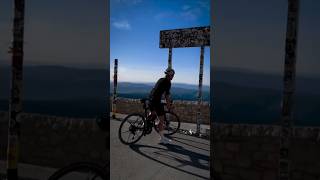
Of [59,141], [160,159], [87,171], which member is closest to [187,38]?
[160,159]

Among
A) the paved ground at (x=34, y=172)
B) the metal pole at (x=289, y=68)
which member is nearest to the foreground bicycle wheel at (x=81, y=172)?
the paved ground at (x=34, y=172)

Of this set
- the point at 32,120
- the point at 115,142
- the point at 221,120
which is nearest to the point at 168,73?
the point at 221,120

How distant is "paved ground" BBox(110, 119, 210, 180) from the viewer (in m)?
3.74

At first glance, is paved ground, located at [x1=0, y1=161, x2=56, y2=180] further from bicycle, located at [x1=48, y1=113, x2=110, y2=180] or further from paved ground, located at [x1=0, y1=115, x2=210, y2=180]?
bicycle, located at [x1=48, y1=113, x2=110, y2=180]

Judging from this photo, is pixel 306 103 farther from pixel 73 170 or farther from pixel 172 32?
pixel 73 170

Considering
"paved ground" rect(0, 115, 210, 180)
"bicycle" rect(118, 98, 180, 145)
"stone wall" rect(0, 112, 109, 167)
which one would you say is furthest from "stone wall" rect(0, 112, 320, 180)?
"bicycle" rect(118, 98, 180, 145)

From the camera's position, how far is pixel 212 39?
3.58 m

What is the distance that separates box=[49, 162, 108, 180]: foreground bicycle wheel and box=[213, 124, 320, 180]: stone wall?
41.9 inches

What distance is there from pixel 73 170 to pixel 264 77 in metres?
1.96

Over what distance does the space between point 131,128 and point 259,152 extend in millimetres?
1480

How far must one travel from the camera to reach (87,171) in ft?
12.8

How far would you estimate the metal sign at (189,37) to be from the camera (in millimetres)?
3473

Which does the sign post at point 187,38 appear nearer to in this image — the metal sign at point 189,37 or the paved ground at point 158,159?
the metal sign at point 189,37

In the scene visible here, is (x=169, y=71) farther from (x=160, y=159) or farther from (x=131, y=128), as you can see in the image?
(x=131, y=128)
